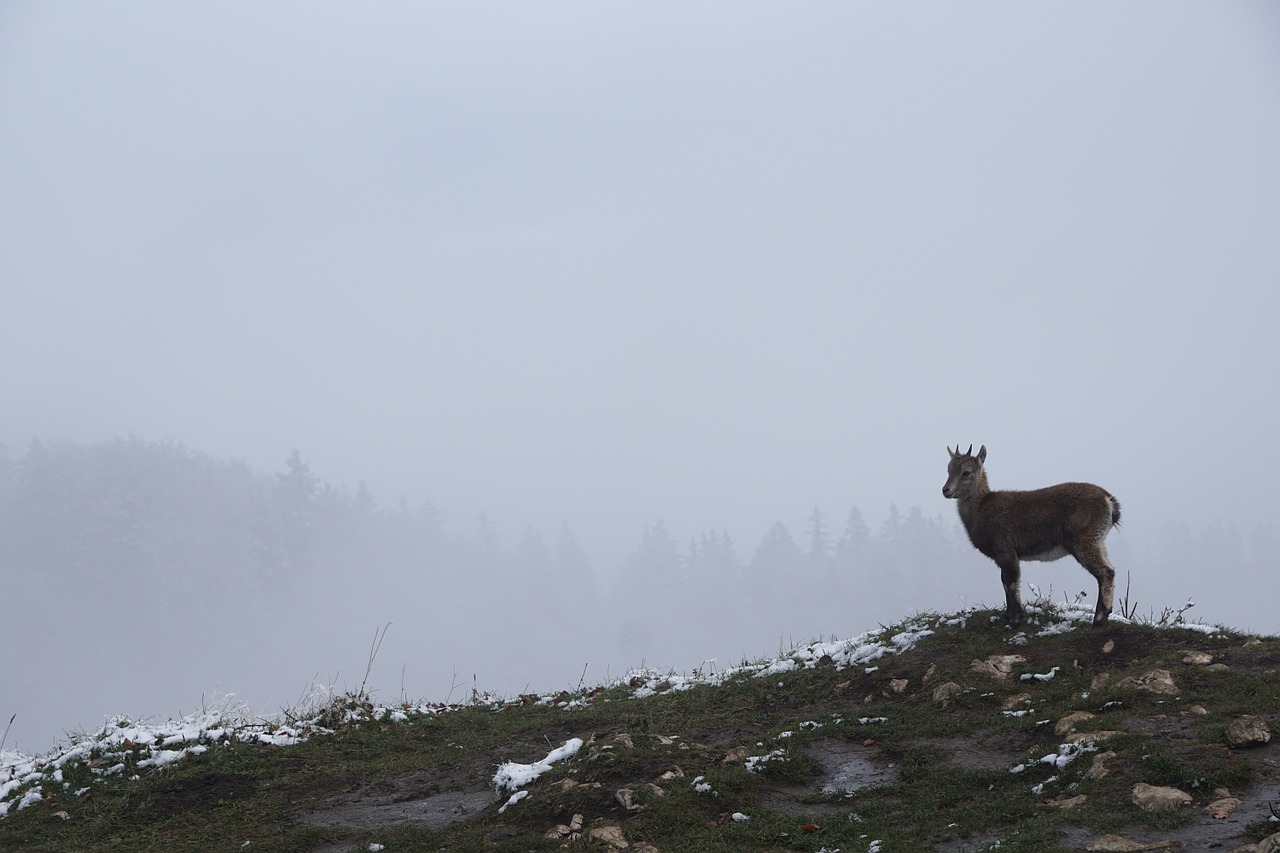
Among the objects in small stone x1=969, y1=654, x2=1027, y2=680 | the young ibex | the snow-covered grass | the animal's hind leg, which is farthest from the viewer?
the young ibex

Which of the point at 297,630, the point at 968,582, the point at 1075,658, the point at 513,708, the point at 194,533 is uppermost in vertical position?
the point at 1075,658

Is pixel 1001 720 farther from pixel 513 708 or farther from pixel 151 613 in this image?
pixel 151 613

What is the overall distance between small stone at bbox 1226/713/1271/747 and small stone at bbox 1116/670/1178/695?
1.69m

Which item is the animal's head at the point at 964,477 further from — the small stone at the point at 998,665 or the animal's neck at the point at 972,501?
the small stone at the point at 998,665

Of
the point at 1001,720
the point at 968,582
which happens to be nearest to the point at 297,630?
the point at 968,582

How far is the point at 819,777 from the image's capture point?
9234mm

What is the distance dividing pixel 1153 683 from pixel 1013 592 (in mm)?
3670

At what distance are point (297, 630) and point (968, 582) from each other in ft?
306

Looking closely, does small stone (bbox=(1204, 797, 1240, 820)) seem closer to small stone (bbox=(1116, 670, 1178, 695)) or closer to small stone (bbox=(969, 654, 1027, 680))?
small stone (bbox=(1116, 670, 1178, 695))

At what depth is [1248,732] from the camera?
307 inches

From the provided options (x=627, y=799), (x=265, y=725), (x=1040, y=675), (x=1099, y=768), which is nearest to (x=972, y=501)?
(x=1040, y=675)

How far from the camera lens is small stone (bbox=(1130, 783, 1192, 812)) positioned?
6836mm

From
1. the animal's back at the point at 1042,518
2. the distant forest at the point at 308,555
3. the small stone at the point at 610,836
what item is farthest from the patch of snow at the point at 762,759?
the distant forest at the point at 308,555

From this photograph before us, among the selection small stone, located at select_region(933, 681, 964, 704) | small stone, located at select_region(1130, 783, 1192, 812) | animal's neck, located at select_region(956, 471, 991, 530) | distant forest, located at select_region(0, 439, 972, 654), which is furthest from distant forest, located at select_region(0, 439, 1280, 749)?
small stone, located at select_region(1130, 783, 1192, 812)
